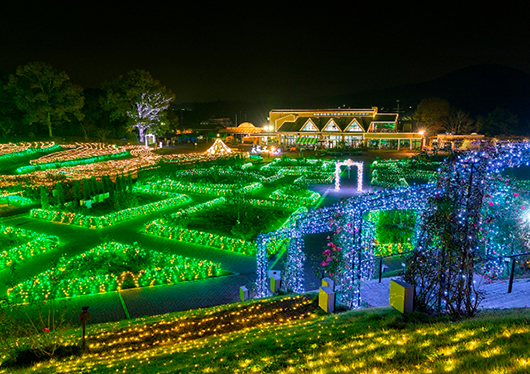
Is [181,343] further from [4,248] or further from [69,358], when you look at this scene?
[4,248]

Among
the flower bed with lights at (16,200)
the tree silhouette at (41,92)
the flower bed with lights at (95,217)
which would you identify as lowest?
the flower bed with lights at (95,217)

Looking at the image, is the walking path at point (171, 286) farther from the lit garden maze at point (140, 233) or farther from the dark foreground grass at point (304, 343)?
the dark foreground grass at point (304, 343)

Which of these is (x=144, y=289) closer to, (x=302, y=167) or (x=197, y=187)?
(x=197, y=187)

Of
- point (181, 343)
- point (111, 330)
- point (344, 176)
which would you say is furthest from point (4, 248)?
point (344, 176)

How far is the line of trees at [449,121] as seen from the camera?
5556cm

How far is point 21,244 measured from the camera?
11867mm

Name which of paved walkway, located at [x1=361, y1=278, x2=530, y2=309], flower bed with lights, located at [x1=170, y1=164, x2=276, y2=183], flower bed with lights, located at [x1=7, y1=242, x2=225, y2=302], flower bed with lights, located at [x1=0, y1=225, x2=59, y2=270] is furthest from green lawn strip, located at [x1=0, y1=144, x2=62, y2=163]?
paved walkway, located at [x1=361, y1=278, x2=530, y2=309]

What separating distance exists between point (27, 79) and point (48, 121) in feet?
16.9

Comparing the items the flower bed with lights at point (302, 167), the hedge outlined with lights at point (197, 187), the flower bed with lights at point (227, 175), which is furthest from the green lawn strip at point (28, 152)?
the flower bed with lights at point (302, 167)

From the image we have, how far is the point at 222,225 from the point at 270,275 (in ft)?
18.6

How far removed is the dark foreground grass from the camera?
3506mm

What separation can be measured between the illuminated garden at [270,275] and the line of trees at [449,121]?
154ft

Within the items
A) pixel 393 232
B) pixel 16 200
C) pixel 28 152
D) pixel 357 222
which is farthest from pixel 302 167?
pixel 28 152

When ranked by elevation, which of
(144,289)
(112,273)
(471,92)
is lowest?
(144,289)
